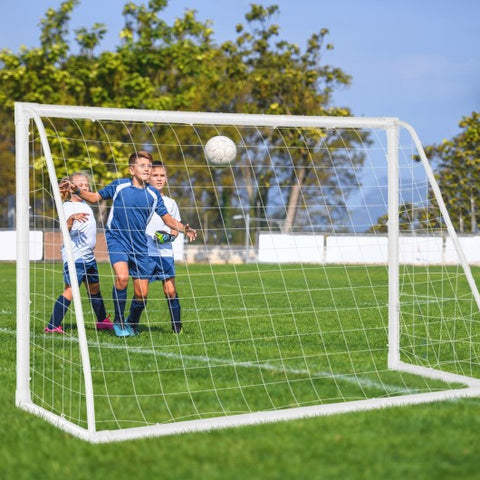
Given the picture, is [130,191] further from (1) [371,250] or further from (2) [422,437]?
(1) [371,250]

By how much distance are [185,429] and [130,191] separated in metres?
4.22

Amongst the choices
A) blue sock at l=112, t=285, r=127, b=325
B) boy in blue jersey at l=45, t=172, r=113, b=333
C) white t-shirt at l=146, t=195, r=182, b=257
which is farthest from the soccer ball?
blue sock at l=112, t=285, r=127, b=325

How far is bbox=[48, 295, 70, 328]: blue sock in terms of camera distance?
8500 millimetres

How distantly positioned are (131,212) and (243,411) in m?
3.89

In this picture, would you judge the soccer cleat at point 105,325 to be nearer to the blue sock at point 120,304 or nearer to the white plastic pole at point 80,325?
the blue sock at point 120,304

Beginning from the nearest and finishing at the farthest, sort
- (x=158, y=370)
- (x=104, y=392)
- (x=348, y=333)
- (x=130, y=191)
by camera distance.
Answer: (x=104, y=392) < (x=158, y=370) < (x=130, y=191) < (x=348, y=333)

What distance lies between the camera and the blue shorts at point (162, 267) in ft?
29.4

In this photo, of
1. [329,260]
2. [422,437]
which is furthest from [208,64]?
[422,437]

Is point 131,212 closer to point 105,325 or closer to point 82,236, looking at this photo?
point 82,236

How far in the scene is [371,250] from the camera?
107 feet

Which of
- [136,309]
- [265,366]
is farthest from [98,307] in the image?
[265,366]

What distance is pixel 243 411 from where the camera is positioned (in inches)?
203

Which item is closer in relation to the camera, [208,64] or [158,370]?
[158,370]

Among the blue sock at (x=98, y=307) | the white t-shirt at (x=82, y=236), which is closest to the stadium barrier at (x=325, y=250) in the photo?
the blue sock at (x=98, y=307)
